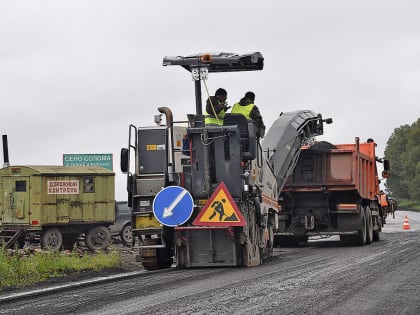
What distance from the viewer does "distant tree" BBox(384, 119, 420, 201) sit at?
406 ft

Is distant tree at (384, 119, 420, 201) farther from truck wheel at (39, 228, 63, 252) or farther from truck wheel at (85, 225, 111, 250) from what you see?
truck wheel at (39, 228, 63, 252)

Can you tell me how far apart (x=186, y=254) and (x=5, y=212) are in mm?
13900

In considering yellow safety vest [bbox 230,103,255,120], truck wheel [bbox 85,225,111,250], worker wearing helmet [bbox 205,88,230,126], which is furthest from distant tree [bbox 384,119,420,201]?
worker wearing helmet [bbox 205,88,230,126]

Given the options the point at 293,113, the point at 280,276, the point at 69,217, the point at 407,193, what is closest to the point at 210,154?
the point at 280,276

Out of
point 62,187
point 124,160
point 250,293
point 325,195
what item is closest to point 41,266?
point 124,160

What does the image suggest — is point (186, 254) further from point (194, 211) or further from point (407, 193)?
point (407, 193)

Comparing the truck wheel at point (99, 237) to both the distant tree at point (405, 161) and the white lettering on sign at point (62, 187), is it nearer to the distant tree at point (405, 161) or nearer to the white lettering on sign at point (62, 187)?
the white lettering on sign at point (62, 187)

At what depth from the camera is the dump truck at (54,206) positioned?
25.4 metres

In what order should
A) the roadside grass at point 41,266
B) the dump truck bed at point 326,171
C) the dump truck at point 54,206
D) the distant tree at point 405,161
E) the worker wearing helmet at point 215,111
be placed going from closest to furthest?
the roadside grass at point 41,266 < the worker wearing helmet at point 215,111 < the dump truck bed at point 326,171 < the dump truck at point 54,206 < the distant tree at point 405,161

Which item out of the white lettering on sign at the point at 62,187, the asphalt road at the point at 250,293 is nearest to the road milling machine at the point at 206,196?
the asphalt road at the point at 250,293

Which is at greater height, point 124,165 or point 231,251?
point 124,165

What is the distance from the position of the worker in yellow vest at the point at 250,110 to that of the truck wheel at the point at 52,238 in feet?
42.8

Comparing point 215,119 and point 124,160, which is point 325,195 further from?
point 124,160

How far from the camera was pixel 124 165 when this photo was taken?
1382 cm
